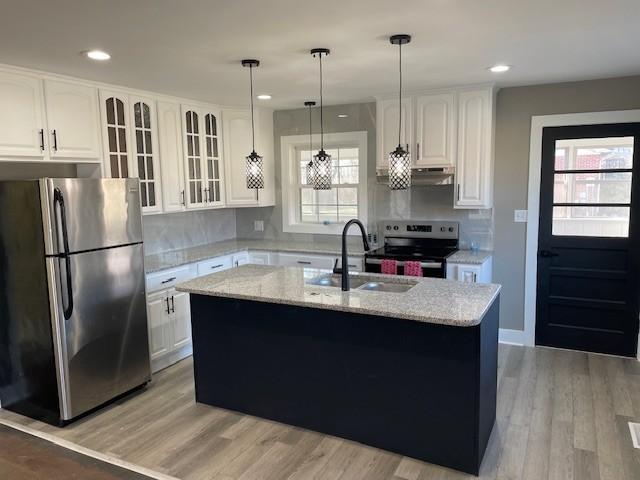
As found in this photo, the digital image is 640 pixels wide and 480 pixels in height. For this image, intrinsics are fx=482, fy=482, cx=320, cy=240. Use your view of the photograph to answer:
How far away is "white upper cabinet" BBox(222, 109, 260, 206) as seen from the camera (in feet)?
16.3

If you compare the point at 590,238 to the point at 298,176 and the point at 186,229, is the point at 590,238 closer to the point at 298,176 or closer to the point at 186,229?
the point at 298,176

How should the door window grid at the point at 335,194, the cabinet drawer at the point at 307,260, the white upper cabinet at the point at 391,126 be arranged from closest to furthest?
the white upper cabinet at the point at 391,126
the cabinet drawer at the point at 307,260
the door window grid at the point at 335,194

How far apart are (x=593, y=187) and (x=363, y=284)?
7.55 ft

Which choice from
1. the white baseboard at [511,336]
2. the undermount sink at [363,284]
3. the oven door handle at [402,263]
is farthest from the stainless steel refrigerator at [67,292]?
the white baseboard at [511,336]

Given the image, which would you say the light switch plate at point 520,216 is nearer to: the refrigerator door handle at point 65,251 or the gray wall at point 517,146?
the gray wall at point 517,146

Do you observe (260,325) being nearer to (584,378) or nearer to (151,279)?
(151,279)

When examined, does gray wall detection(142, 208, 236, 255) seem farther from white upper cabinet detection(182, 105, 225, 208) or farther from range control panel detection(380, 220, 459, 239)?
range control panel detection(380, 220, 459, 239)

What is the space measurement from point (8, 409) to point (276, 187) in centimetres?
320

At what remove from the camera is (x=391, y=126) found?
4426mm

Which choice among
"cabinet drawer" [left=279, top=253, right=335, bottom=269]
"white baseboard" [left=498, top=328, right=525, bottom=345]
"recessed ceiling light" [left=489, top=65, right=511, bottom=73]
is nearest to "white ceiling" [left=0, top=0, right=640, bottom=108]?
"recessed ceiling light" [left=489, top=65, right=511, bottom=73]

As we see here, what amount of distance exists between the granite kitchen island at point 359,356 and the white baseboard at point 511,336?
5.64ft

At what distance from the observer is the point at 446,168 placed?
4.22 metres

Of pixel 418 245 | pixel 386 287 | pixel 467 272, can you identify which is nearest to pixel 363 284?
pixel 386 287

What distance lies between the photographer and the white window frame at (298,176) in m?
4.95
